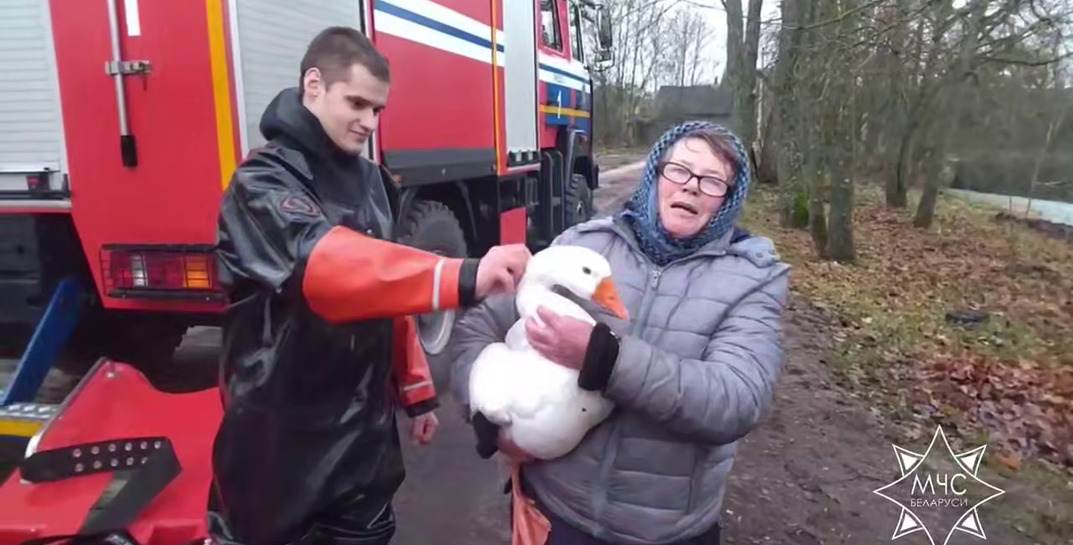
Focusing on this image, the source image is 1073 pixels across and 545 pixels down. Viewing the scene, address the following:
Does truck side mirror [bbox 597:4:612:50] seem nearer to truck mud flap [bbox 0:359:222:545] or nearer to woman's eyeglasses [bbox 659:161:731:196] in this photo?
truck mud flap [bbox 0:359:222:545]

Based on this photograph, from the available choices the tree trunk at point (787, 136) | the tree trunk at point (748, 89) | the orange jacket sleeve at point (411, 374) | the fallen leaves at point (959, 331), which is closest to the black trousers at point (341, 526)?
the orange jacket sleeve at point (411, 374)

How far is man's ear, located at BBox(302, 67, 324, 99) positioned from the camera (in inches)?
71.3

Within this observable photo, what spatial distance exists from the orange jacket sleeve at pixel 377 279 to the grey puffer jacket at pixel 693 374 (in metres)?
0.29

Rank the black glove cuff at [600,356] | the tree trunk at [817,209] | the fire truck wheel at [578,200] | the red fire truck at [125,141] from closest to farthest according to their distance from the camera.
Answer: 1. the black glove cuff at [600,356]
2. the red fire truck at [125,141]
3. the fire truck wheel at [578,200]
4. the tree trunk at [817,209]

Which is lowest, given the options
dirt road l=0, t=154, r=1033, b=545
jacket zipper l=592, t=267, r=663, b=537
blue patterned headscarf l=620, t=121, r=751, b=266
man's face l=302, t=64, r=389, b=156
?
dirt road l=0, t=154, r=1033, b=545

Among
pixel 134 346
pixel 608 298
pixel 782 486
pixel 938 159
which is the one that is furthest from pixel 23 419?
pixel 938 159

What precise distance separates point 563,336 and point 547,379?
11 cm

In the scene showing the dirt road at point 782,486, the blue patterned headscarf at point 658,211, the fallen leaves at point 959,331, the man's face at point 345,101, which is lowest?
the fallen leaves at point 959,331

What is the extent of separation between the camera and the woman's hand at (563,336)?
1545 mm

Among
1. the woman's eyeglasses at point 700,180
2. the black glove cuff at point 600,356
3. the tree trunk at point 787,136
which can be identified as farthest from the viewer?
the tree trunk at point 787,136

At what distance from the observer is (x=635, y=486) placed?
1.72 meters

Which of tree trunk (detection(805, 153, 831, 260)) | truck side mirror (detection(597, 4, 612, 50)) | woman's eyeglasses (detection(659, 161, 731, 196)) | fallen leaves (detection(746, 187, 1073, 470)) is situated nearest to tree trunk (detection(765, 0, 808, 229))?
fallen leaves (detection(746, 187, 1073, 470))

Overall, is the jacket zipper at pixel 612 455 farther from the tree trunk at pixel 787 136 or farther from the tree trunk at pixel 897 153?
the tree trunk at pixel 897 153

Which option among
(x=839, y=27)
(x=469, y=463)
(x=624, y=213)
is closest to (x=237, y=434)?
(x=624, y=213)
